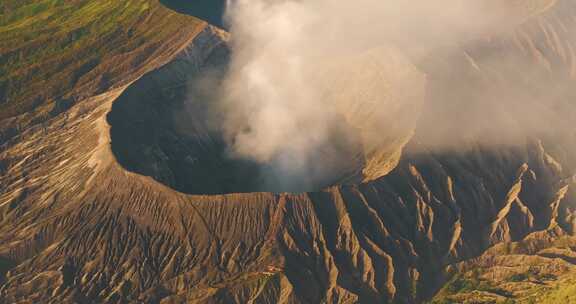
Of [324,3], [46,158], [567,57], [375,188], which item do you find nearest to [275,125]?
[375,188]

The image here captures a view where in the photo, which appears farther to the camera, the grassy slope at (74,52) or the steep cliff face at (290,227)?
the grassy slope at (74,52)

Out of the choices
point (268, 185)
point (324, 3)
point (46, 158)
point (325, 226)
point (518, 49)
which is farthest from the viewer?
point (324, 3)

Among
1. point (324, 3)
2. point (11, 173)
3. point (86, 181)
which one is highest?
point (324, 3)

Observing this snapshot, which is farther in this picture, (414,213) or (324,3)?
(324,3)

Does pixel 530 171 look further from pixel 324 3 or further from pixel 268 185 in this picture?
pixel 324 3

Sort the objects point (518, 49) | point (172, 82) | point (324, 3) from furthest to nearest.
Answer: point (324, 3), point (518, 49), point (172, 82)
